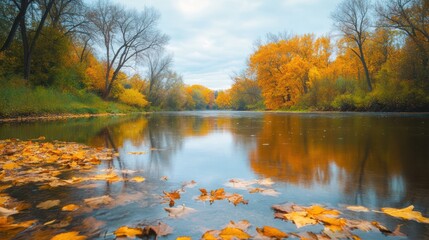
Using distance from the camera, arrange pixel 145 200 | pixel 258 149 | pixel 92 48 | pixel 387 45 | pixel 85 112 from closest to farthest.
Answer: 1. pixel 145 200
2. pixel 258 149
3. pixel 85 112
4. pixel 387 45
5. pixel 92 48

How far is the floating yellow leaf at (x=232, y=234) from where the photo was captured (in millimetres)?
1554

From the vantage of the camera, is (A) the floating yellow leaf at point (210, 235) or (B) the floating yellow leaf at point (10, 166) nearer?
(A) the floating yellow leaf at point (210, 235)

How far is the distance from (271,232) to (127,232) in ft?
2.59

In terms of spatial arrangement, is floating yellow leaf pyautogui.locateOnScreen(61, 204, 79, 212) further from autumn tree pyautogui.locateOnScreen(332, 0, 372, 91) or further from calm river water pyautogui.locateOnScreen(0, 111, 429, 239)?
autumn tree pyautogui.locateOnScreen(332, 0, 372, 91)

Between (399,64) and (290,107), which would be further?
(290,107)

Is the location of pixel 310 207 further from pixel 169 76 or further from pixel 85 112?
pixel 169 76

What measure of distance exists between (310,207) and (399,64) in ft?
69.9

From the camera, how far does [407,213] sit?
1.86 metres

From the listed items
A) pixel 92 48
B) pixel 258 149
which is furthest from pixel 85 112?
pixel 258 149

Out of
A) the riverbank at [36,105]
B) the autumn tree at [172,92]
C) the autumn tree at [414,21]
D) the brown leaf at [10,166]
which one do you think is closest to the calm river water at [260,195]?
the brown leaf at [10,166]

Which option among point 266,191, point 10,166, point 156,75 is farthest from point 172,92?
point 266,191

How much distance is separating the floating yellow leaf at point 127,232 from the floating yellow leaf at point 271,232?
0.68 metres

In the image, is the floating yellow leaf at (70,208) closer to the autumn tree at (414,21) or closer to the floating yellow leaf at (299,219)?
the floating yellow leaf at (299,219)

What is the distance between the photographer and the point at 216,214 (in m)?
1.91
